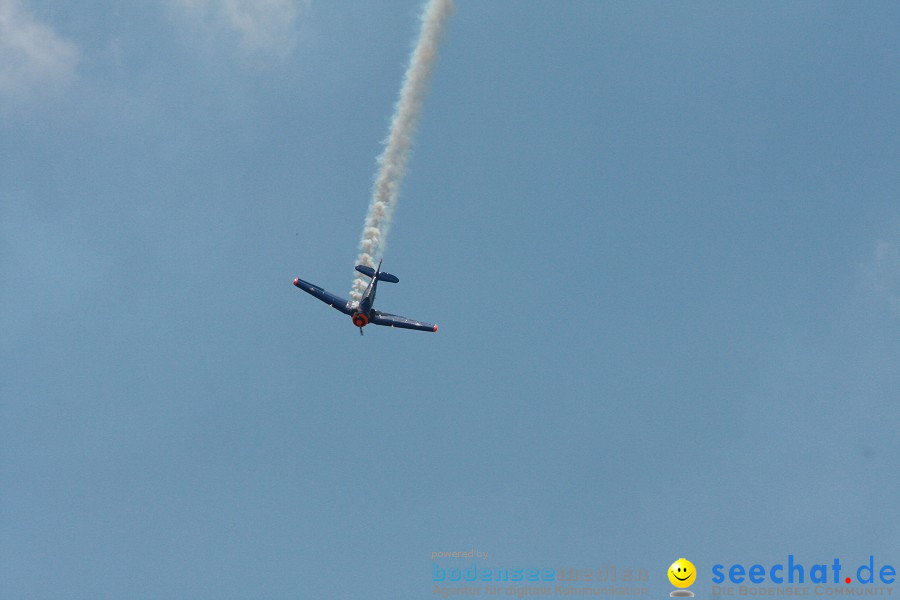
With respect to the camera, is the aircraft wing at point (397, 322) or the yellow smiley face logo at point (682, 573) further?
the aircraft wing at point (397, 322)

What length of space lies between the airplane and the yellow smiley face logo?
30.8m

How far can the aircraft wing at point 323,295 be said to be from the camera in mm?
96750

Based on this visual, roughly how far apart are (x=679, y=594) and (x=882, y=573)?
63.1ft

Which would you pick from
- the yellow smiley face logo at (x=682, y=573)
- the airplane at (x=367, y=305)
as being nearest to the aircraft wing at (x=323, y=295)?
the airplane at (x=367, y=305)

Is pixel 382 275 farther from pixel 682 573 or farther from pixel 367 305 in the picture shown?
pixel 682 573

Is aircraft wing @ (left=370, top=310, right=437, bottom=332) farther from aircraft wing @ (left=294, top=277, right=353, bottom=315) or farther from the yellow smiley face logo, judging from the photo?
the yellow smiley face logo

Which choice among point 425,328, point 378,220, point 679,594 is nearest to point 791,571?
point 679,594

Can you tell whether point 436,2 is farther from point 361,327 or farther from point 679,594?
point 679,594

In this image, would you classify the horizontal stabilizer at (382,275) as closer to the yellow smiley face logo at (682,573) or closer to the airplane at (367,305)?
the airplane at (367,305)

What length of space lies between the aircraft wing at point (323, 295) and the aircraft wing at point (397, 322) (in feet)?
9.53

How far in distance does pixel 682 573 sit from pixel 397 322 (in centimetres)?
3333

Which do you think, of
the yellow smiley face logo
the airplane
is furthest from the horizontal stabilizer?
the yellow smiley face logo

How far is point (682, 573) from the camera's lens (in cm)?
8394

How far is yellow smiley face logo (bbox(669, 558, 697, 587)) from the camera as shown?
83.5 metres
